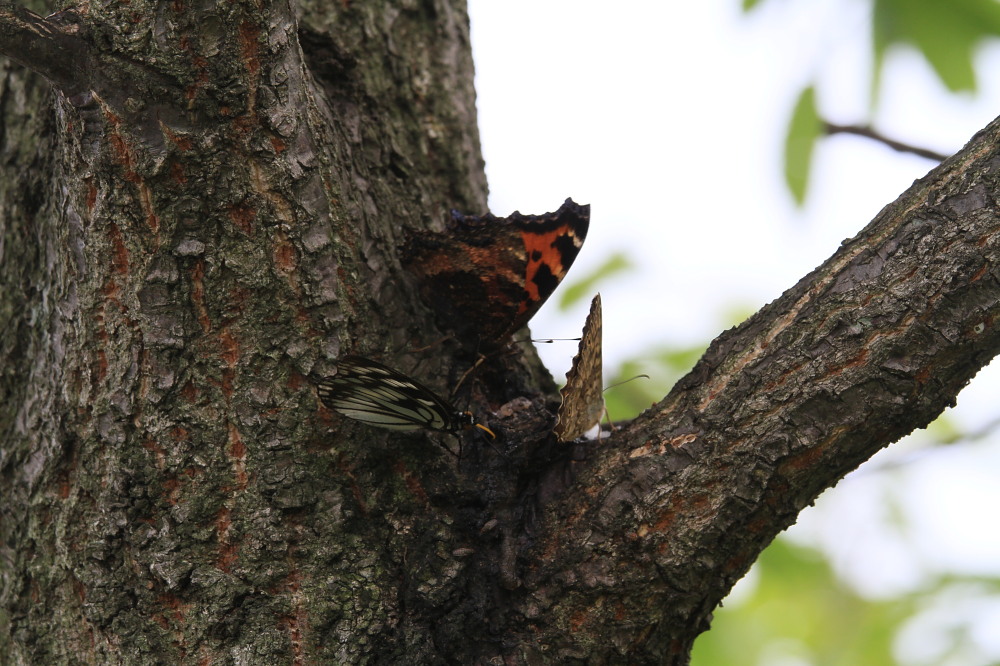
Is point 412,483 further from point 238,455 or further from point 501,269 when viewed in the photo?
point 501,269

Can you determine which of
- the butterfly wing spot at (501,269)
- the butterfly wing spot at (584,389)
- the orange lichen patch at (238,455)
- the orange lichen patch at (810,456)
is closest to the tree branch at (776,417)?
the orange lichen patch at (810,456)

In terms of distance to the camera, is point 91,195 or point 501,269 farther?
point 501,269

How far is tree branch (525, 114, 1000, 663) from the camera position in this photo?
1.61m

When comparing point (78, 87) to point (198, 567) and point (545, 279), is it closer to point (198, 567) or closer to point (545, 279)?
point (198, 567)

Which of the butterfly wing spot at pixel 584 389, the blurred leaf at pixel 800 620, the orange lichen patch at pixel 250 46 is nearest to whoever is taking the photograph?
the orange lichen patch at pixel 250 46

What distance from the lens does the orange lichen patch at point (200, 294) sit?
1.85m

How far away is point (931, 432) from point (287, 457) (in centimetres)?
320

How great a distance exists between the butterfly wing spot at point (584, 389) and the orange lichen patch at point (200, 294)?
2.80 ft

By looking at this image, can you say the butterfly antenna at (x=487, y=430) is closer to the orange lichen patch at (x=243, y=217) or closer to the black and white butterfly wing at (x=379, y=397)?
the black and white butterfly wing at (x=379, y=397)

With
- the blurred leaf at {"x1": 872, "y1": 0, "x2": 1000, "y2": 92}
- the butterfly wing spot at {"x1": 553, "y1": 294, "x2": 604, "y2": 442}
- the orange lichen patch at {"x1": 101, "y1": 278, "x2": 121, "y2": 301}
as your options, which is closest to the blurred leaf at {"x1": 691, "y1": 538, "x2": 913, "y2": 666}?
the butterfly wing spot at {"x1": 553, "y1": 294, "x2": 604, "y2": 442}

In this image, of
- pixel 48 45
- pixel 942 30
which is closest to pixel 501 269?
pixel 48 45

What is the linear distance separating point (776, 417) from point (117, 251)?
1503 millimetres

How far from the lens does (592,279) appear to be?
3.68m

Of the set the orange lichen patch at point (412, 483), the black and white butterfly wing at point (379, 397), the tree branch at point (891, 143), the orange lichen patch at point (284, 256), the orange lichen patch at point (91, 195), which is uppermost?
the tree branch at point (891, 143)
